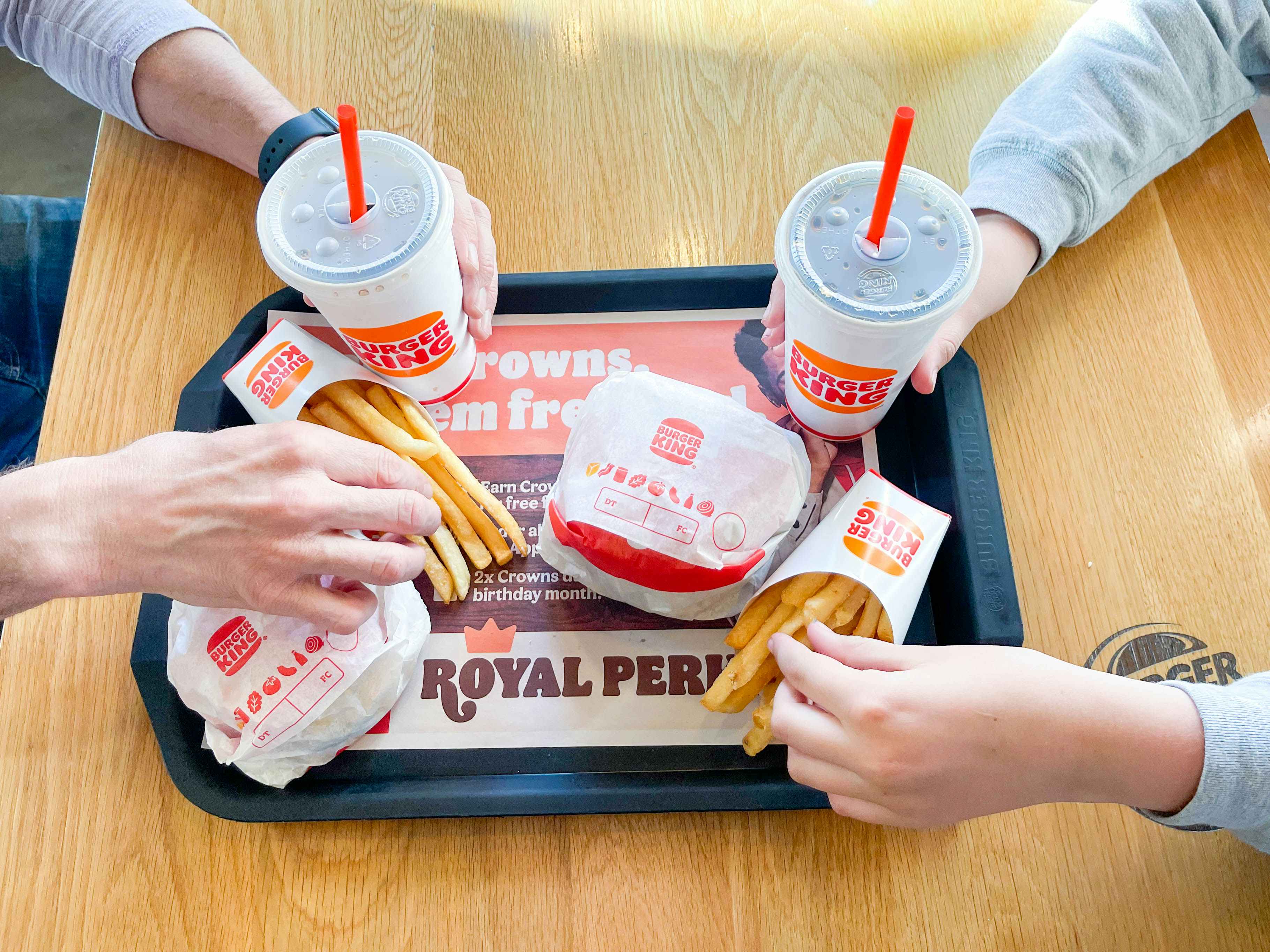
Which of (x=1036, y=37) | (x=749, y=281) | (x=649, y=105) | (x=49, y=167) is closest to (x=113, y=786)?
(x=749, y=281)

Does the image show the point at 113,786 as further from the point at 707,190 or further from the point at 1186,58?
the point at 1186,58

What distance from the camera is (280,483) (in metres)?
0.87

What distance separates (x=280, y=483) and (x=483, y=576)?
0.29 meters

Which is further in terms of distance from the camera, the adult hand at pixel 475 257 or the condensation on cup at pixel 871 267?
the adult hand at pixel 475 257

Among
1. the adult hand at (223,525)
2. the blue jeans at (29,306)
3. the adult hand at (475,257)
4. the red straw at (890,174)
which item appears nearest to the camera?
the red straw at (890,174)

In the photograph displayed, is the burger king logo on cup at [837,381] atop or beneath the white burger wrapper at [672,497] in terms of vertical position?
atop

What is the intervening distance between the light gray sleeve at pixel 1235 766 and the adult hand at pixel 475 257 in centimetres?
94

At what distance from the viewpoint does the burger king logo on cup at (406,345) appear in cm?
96

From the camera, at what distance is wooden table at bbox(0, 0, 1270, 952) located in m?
0.89

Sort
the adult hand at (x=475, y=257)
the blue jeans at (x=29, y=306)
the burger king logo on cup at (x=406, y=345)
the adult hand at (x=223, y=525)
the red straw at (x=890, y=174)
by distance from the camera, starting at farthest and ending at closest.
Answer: the blue jeans at (x=29, y=306), the adult hand at (x=475, y=257), the burger king logo on cup at (x=406, y=345), the adult hand at (x=223, y=525), the red straw at (x=890, y=174)

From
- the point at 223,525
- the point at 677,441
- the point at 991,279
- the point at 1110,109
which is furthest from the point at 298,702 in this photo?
the point at 1110,109

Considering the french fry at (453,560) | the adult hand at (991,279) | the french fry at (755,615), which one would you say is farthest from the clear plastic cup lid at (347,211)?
the french fry at (755,615)

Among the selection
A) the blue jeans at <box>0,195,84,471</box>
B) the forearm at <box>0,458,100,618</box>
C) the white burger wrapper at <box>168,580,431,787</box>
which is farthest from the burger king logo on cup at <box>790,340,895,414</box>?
the blue jeans at <box>0,195,84,471</box>

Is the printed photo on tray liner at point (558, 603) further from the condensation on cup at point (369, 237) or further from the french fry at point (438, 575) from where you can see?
the condensation on cup at point (369, 237)
